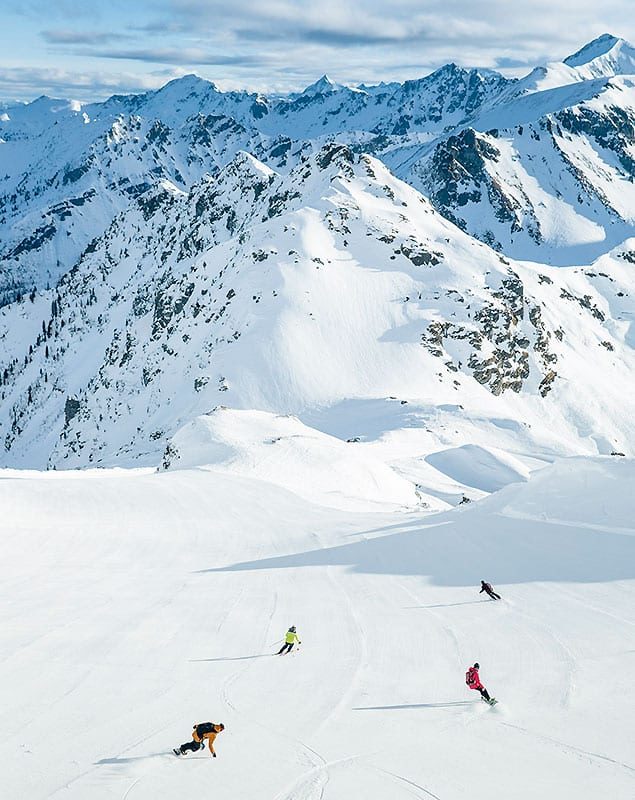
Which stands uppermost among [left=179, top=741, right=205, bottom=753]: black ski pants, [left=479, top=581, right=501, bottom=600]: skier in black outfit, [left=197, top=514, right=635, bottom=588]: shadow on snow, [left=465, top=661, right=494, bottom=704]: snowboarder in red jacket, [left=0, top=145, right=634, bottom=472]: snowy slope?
[left=465, top=661, right=494, bottom=704]: snowboarder in red jacket

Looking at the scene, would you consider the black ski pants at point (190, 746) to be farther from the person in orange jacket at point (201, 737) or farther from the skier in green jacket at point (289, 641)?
the skier in green jacket at point (289, 641)

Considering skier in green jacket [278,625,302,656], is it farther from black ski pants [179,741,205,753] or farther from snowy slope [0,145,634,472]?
snowy slope [0,145,634,472]

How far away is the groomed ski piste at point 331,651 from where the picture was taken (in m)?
12.4

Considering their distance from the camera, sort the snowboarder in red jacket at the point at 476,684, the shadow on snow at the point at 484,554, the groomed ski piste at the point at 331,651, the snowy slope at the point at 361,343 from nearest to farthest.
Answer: the groomed ski piste at the point at 331,651 < the snowboarder in red jacket at the point at 476,684 < the shadow on snow at the point at 484,554 < the snowy slope at the point at 361,343

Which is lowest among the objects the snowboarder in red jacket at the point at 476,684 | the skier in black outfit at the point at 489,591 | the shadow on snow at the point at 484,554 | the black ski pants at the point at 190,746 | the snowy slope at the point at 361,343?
the snowy slope at the point at 361,343

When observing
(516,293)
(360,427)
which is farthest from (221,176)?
(360,427)

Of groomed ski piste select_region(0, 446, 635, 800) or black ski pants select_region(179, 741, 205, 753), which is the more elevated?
black ski pants select_region(179, 741, 205, 753)

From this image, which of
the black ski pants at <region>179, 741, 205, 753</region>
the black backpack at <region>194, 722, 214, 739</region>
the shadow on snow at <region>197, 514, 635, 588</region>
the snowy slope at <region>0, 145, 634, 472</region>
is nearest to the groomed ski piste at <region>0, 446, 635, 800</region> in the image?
the shadow on snow at <region>197, 514, 635, 588</region>

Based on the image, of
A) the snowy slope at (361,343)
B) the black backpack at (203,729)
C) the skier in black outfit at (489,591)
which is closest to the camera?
the black backpack at (203,729)

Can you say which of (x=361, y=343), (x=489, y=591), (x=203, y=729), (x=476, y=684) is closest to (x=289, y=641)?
(x=476, y=684)

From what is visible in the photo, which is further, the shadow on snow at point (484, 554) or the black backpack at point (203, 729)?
the shadow on snow at point (484, 554)

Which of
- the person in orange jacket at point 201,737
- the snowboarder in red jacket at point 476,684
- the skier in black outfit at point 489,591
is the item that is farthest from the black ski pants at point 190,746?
the skier in black outfit at point 489,591

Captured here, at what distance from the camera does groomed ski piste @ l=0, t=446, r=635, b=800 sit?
12445mm

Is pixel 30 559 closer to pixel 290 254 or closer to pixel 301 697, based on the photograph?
pixel 301 697
